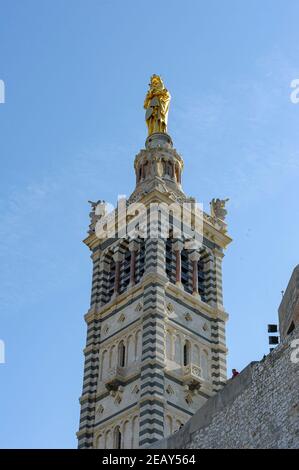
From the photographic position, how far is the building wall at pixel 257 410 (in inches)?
561

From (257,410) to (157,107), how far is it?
35.8 metres

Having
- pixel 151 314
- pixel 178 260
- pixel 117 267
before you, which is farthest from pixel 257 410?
pixel 117 267

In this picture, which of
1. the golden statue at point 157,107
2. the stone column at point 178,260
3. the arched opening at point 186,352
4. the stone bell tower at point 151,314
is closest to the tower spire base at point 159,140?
the golden statue at point 157,107

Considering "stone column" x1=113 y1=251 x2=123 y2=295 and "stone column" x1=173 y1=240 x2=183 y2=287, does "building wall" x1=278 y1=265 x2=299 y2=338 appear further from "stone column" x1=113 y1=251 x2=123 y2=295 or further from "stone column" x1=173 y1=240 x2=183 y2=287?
"stone column" x1=113 y1=251 x2=123 y2=295

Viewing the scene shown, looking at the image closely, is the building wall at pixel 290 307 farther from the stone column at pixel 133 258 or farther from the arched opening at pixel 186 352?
the stone column at pixel 133 258

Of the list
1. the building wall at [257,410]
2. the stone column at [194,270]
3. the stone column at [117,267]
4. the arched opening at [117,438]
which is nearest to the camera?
the building wall at [257,410]

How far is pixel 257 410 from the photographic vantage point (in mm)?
15023

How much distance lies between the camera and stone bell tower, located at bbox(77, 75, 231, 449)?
120 feet

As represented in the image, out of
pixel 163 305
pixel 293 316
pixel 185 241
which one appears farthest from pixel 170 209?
pixel 293 316

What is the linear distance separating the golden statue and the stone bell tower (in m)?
2.20

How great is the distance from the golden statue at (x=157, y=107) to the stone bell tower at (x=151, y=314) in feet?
7.21

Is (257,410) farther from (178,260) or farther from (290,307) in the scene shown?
(178,260)

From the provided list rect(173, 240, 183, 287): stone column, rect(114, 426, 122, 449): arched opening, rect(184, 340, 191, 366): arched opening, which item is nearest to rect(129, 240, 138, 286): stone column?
rect(173, 240, 183, 287): stone column
